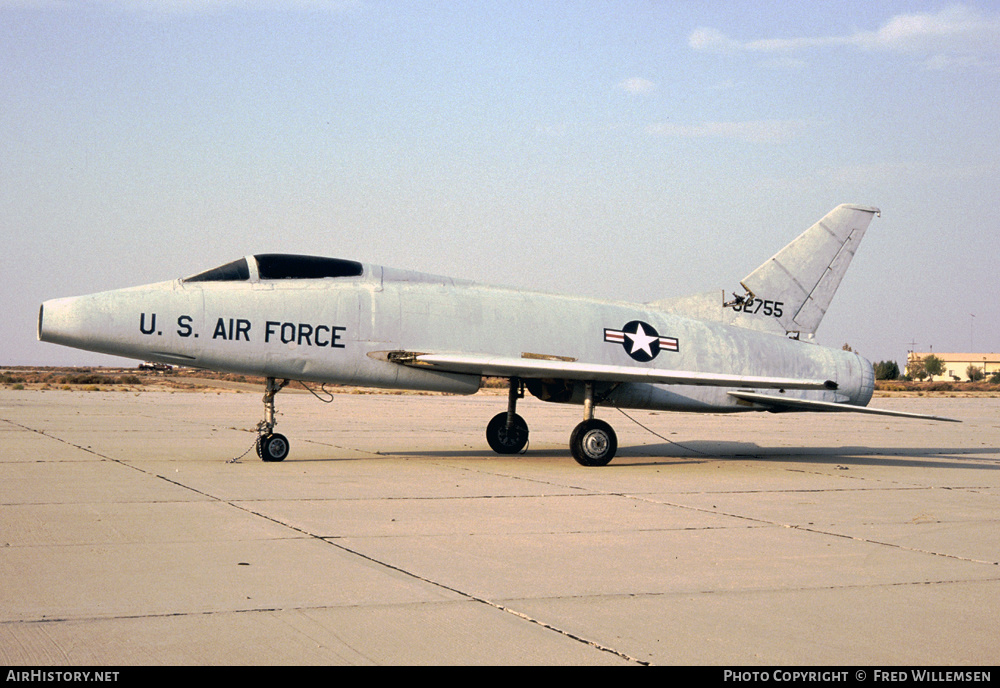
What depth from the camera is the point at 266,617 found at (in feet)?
15.9

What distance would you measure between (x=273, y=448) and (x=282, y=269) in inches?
100

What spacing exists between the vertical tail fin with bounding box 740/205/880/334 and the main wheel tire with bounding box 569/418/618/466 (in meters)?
5.24

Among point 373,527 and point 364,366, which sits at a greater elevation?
point 364,366

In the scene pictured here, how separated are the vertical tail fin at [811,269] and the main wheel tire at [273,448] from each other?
9176 millimetres

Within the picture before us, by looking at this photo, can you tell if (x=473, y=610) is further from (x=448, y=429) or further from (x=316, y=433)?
(x=448, y=429)

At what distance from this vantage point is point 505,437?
16.4 meters

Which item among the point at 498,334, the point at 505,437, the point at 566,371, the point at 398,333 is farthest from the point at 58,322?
the point at 505,437

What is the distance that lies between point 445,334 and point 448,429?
28.3 feet

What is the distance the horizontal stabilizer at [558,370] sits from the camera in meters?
13.8

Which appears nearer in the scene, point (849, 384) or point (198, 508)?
point (198, 508)

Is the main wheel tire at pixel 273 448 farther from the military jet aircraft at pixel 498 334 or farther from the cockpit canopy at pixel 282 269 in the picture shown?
the cockpit canopy at pixel 282 269

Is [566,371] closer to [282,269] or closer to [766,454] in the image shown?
[282,269]
